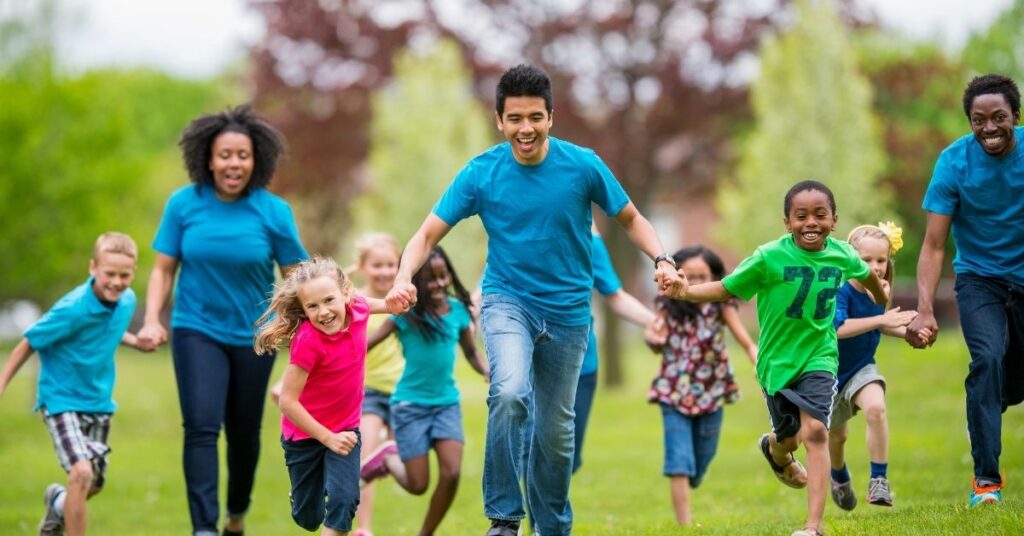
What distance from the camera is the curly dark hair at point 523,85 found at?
7.06 metres

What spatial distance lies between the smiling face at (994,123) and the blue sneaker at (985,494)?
2.05 metres

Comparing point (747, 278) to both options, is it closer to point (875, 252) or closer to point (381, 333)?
point (875, 252)

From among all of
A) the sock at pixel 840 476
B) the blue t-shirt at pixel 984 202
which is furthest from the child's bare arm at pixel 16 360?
the blue t-shirt at pixel 984 202

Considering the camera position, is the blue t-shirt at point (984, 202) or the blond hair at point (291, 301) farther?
the blue t-shirt at point (984, 202)

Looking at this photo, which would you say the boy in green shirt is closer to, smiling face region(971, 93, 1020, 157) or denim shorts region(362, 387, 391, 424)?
smiling face region(971, 93, 1020, 157)

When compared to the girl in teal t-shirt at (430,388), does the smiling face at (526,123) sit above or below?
above

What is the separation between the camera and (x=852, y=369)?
28.1 ft

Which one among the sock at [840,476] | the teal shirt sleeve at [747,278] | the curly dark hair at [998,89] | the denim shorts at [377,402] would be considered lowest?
the sock at [840,476]

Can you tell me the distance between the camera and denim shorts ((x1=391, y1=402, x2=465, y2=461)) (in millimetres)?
9211

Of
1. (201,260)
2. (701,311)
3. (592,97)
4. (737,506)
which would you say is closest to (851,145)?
(592,97)

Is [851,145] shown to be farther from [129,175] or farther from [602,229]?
[129,175]

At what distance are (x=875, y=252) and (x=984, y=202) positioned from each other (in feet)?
2.40

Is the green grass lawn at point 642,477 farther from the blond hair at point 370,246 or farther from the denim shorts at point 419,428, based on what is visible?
the blond hair at point 370,246

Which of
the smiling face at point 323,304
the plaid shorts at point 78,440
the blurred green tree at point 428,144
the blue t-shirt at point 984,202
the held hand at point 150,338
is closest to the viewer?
the smiling face at point 323,304
